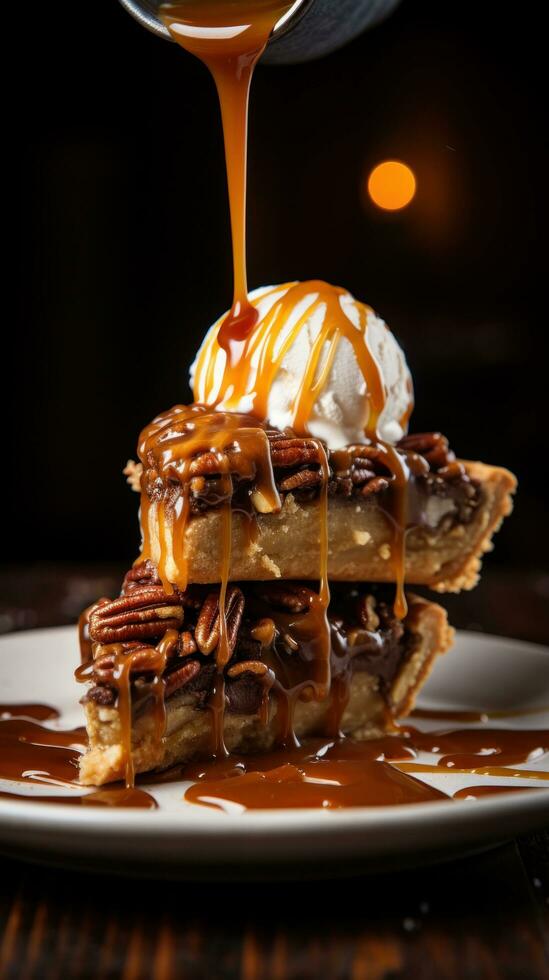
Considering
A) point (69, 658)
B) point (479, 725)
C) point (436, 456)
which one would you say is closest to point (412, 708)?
point (479, 725)

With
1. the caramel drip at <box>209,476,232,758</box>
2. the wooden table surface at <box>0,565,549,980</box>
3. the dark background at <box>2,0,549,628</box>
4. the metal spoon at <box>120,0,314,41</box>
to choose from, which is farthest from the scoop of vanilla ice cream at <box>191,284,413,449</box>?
the dark background at <box>2,0,549,628</box>

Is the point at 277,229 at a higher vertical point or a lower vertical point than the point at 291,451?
higher

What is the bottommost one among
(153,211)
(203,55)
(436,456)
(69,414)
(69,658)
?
(69,658)

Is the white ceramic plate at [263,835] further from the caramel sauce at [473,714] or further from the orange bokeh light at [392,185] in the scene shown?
the orange bokeh light at [392,185]

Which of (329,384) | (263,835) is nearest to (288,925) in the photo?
(263,835)

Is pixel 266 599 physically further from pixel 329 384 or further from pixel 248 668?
pixel 329 384

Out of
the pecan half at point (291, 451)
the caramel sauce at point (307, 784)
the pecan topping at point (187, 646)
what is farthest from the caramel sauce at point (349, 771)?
the pecan half at point (291, 451)

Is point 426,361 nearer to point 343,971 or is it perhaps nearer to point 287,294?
point 287,294
